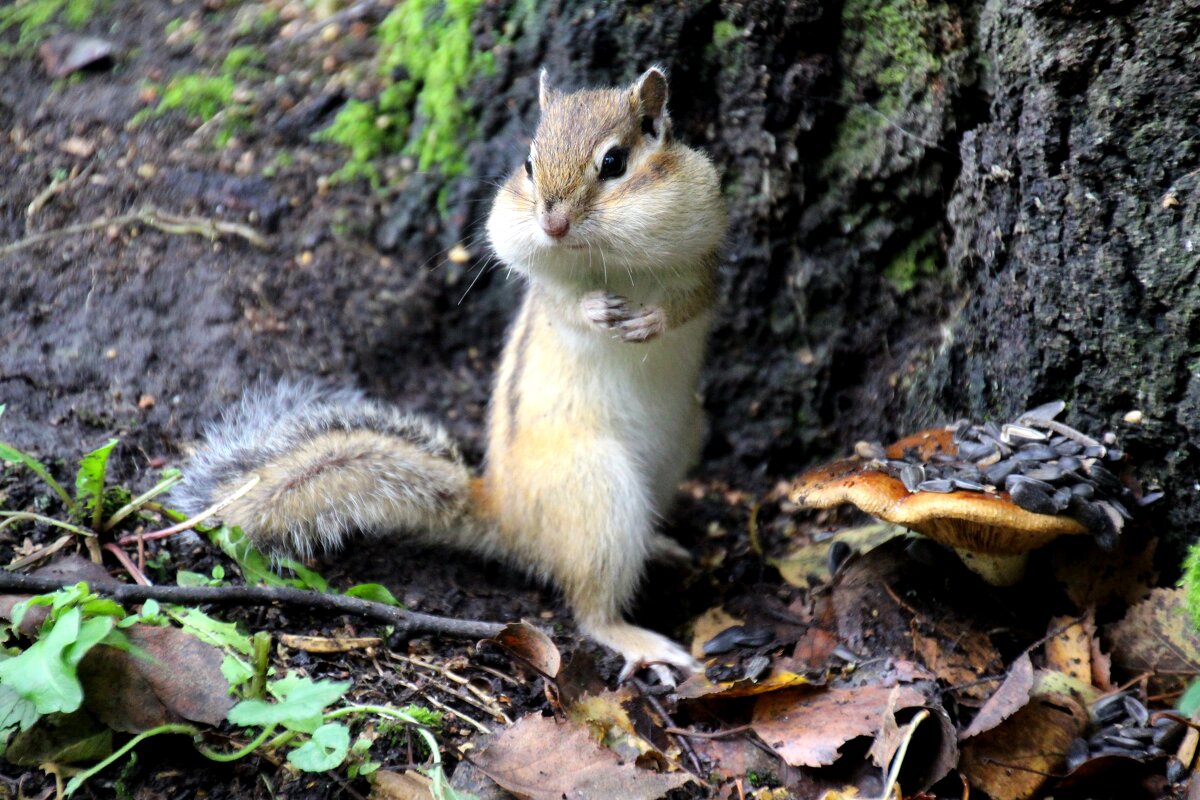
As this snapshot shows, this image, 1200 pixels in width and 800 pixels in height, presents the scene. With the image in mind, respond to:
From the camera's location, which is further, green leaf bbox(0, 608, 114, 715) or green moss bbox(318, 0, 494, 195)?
green moss bbox(318, 0, 494, 195)

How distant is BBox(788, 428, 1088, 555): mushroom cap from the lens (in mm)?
2482

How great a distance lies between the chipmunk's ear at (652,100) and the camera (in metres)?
3.21

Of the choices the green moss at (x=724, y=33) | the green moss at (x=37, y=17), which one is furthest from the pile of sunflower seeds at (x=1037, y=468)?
the green moss at (x=37, y=17)

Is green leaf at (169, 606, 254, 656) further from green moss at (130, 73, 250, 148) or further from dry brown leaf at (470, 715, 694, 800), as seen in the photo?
green moss at (130, 73, 250, 148)

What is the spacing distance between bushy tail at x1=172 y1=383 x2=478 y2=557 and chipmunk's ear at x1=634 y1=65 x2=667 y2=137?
4.15ft

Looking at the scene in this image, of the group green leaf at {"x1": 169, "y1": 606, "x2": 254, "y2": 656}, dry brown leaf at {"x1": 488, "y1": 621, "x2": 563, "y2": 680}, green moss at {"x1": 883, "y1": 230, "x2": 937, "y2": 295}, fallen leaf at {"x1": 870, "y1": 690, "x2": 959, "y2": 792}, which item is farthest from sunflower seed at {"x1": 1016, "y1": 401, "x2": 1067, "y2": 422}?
green leaf at {"x1": 169, "y1": 606, "x2": 254, "y2": 656}

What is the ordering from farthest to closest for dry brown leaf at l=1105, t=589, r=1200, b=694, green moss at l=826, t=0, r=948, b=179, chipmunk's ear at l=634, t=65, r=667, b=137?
green moss at l=826, t=0, r=948, b=179 → chipmunk's ear at l=634, t=65, r=667, b=137 → dry brown leaf at l=1105, t=589, r=1200, b=694

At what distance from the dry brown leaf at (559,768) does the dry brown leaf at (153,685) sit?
0.61 metres

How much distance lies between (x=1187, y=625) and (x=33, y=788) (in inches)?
107

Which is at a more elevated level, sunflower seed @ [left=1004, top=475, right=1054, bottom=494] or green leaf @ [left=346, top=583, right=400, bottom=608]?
sunflower seed @ [left=1004, top=475, right=1054, bottom=494]

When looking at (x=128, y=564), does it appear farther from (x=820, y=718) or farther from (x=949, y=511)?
(x=949, y=511)

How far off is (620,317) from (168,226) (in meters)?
2.00

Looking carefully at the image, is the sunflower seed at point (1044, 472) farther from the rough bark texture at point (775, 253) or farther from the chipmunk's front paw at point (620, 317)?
the chipmunk's front paw at point (620, 317)

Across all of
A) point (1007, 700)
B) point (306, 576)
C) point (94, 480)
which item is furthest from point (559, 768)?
point (94, 480)
